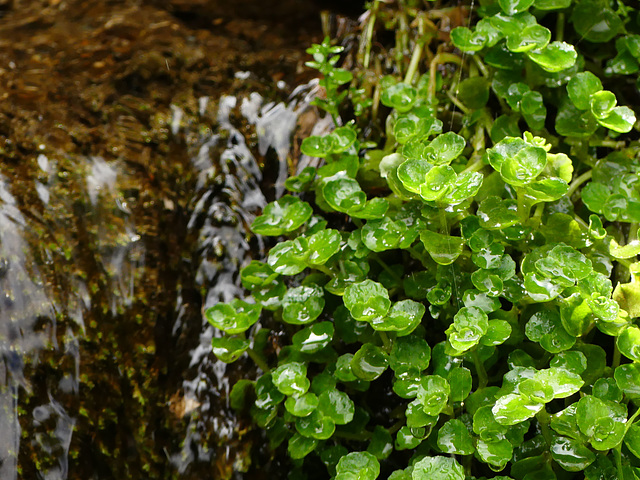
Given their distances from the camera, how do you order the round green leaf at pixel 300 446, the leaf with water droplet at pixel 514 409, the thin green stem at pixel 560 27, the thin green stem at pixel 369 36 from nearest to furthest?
the leaf with water droplet at pixel 514 409
the round green leaf at pixel 300 446
the thin green stem at pixel 560 27
the thin green stem at pixel 369 36

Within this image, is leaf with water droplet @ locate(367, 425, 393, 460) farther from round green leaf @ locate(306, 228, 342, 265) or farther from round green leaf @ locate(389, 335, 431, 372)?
round green leaf @ locate(306, 228, 342, 265)

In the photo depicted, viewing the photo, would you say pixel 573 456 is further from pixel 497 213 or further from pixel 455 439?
pixel 497 213

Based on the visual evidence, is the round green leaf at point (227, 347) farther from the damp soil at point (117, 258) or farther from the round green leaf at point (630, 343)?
the round green leaf at point (630, 343)

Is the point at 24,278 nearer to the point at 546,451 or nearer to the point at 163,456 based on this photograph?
the point at 163,456

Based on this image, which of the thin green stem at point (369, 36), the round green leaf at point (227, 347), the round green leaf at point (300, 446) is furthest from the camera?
the thin green stem at point (369, 36)

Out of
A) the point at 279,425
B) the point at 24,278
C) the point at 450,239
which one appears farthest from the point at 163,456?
the point at 450,239

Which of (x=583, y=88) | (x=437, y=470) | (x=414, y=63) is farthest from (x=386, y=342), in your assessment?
(x=414, y=63)

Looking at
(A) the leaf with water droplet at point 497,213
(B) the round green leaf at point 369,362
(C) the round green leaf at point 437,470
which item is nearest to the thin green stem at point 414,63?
(A) the leaf with water droplet at point 497,213

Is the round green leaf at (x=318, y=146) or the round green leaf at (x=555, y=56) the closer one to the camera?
the round green leaf at (x=555, y=56)
